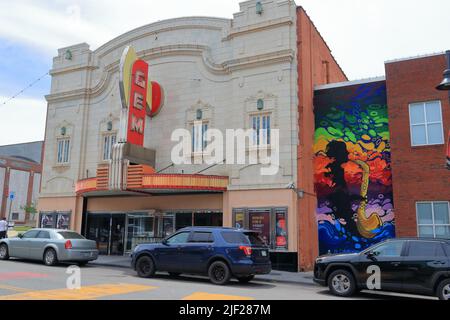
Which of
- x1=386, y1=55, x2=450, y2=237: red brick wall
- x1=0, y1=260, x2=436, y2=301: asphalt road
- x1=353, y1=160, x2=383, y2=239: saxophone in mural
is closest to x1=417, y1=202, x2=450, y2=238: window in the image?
x1=386, y1=55, x2=450, y2=237: red brick wall

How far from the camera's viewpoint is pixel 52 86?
984 inches

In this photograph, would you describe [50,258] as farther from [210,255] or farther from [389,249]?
[389,249]

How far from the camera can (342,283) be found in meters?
11.2

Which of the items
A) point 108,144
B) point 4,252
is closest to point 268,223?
point 108,144

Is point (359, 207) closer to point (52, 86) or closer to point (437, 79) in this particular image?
point (437, 79)

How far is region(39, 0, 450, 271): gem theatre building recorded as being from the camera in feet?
57.2

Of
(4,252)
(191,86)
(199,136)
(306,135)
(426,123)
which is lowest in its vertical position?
(4,252)

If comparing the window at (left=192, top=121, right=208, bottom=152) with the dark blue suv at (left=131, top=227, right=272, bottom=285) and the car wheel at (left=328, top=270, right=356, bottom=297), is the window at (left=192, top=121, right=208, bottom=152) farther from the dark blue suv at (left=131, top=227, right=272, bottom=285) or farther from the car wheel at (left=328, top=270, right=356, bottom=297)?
the car wheel at (left=328, top=270, right=356, bottom=297)

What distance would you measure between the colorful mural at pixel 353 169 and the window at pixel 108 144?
10.5 metres

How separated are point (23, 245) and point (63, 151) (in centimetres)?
777

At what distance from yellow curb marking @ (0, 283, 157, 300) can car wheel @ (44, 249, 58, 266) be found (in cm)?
587

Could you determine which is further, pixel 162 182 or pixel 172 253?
pixel 162 182

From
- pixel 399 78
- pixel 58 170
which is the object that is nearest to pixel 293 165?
pixel 399 78

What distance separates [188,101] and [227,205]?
557cm
